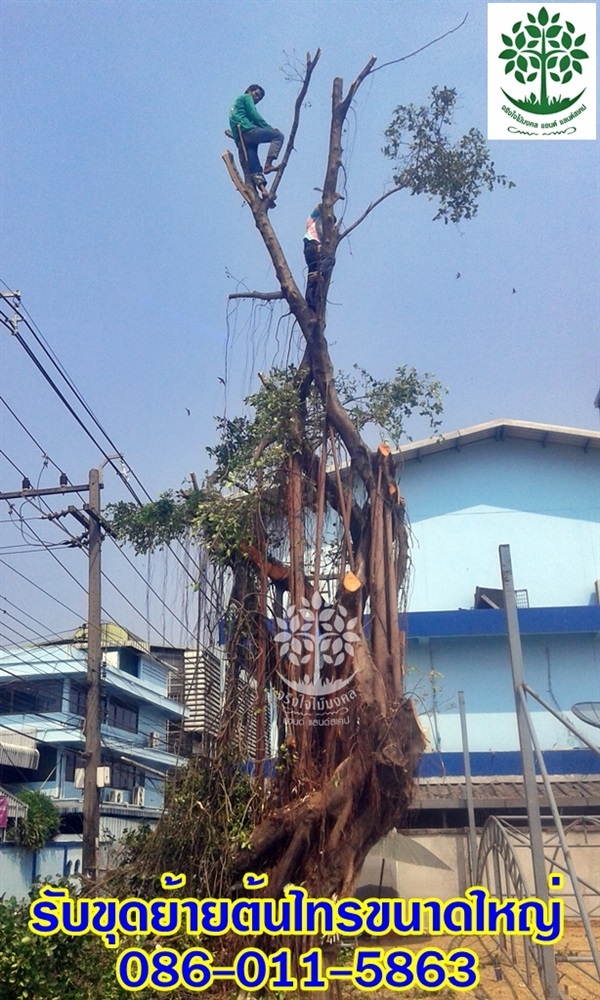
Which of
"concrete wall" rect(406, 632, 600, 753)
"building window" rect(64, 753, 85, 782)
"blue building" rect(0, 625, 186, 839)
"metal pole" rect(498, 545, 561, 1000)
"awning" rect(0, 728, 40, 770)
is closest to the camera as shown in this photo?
"metal pole" rect(498, 545, 561, 1000)

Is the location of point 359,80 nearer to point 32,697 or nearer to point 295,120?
point 295,120

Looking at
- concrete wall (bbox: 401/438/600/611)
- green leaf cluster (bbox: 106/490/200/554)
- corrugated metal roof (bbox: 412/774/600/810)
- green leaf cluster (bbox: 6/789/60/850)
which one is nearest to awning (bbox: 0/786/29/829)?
green leaf cluster (bbox: 6/789/60/850)

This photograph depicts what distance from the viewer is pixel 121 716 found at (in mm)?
26625

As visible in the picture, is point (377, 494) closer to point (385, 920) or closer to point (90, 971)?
point (385, 920)

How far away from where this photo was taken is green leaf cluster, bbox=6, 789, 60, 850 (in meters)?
18.4

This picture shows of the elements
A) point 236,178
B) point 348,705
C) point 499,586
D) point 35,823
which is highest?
point 236,178

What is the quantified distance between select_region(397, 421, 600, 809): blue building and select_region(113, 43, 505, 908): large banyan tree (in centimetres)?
719

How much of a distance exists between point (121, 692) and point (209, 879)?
19651mm

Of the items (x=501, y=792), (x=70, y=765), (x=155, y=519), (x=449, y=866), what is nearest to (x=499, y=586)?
(x=501, y=792)

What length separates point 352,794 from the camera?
21.5 ft

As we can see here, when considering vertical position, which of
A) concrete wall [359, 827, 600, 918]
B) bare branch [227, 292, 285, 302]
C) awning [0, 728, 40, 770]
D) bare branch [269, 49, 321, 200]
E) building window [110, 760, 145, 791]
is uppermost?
bare branch [269, 49, 321, 200]

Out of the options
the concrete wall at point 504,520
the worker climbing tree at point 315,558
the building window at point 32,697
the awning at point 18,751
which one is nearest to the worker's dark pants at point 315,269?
the worker climbing tree at point 315,558

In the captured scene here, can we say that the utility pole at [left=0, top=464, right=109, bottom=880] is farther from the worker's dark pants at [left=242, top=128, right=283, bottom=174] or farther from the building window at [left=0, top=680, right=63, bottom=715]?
the building window at [left=0, top=680, right=63, bottom=715]

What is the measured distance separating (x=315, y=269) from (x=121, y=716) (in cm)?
2149
